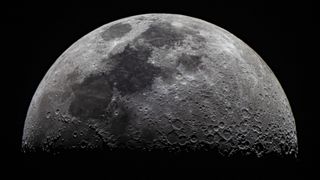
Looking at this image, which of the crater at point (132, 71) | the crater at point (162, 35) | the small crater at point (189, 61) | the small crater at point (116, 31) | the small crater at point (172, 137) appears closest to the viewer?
the small crater at point (172, 137)

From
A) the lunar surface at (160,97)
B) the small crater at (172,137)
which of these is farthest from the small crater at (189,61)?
the small crater at (172,137)

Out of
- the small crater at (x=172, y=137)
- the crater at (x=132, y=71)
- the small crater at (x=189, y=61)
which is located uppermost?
the small crater at (x=189, y=61)

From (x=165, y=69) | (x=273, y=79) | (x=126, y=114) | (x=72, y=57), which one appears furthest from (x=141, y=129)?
(x=273, y=79)

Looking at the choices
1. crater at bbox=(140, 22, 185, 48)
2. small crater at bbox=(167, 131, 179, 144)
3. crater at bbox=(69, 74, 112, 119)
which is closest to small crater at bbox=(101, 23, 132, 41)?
crater at bbox=(140, 22, 185, 48)

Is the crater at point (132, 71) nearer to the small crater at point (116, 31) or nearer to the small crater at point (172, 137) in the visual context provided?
the small crater at point (116, 31)

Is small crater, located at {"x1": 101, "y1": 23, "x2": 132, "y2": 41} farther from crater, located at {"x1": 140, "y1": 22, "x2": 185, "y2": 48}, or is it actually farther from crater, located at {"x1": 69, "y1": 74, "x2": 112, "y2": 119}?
crater, located at {"x1": 69, "y1": 74, "x2": 112, "y2": 119}

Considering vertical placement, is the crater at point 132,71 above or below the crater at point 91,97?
above

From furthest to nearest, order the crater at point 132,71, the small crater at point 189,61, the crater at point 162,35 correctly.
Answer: the crater at point 162,35 → the small crater at point 189,61 → the crater at point 132,71

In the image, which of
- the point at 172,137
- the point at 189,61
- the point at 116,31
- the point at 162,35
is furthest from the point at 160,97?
the point at 116,31
